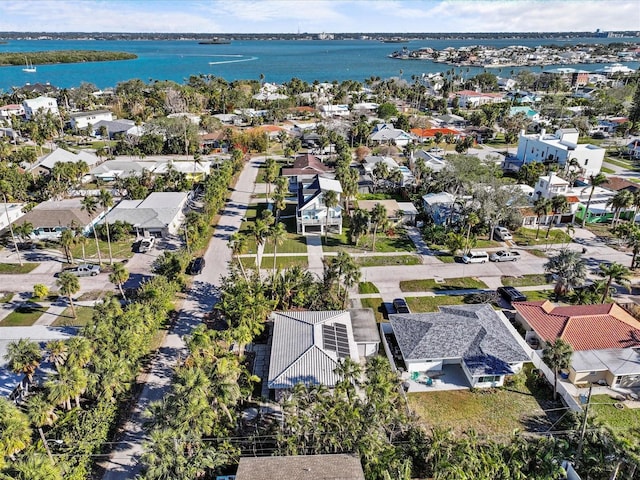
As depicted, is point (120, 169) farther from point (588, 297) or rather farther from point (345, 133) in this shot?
point (588, 297)

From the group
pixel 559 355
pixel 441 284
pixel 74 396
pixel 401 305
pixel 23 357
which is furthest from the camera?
pixel 441 284

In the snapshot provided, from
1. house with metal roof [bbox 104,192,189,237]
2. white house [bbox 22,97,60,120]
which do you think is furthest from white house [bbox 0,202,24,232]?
white house [bbox 22,97,60,120]

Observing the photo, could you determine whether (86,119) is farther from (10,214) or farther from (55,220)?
(55,220)

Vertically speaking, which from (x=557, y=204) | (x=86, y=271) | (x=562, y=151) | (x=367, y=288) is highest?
(x=562, y=151)

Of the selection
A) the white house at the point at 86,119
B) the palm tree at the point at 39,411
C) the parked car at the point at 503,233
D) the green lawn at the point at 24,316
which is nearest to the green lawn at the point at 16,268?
the green lawn at the point at 24,316

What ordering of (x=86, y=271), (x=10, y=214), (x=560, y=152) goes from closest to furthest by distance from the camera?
(x=86, y=271) → (x=10, y=214) → (x=560, y=152)

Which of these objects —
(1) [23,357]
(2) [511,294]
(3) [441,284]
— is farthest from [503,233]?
(1) [23,357]
